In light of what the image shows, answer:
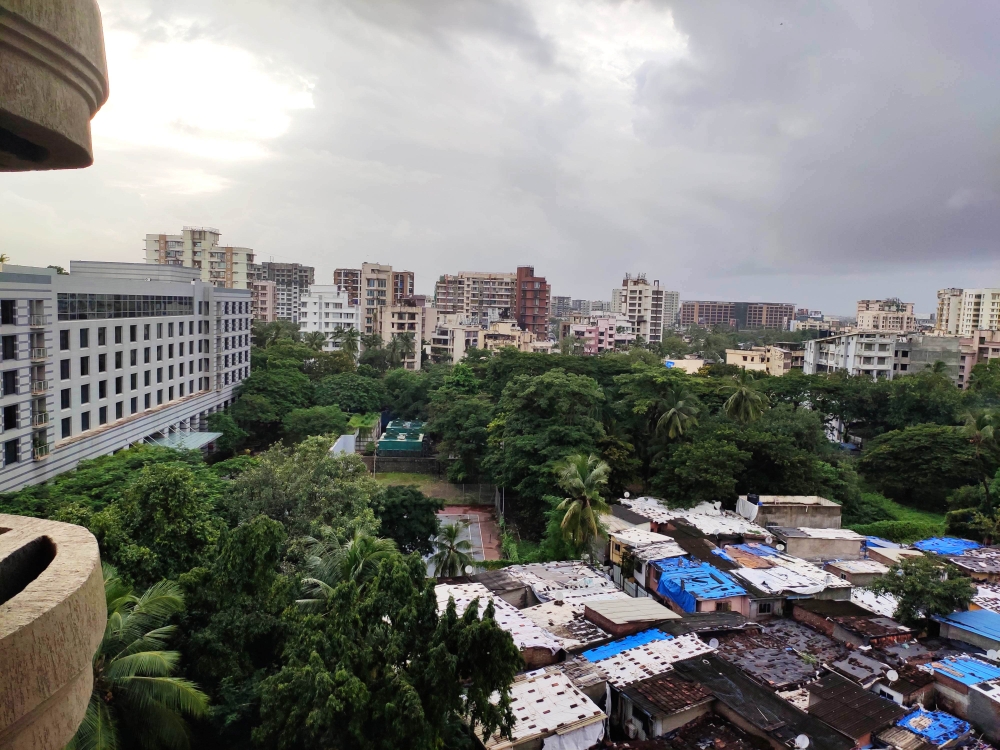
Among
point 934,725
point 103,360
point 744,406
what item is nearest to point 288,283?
point 103,360

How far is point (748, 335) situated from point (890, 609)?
393 feet

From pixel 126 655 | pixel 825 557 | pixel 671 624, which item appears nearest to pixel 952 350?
pixel 825 557

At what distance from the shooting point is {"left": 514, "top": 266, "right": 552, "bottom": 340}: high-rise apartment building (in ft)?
322

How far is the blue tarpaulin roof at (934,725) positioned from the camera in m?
11.9

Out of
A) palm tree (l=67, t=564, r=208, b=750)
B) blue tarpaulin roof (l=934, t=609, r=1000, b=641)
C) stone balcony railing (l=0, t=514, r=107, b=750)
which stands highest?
stone balcony railing (l=0, t=514, r=107, b=750)

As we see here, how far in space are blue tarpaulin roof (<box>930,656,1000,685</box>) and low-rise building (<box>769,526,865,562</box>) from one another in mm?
7661

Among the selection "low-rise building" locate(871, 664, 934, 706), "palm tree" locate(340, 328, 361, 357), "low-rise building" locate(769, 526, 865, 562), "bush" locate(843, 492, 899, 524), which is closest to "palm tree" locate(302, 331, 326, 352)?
"palm tree" locate(340, 328, 361, 357)

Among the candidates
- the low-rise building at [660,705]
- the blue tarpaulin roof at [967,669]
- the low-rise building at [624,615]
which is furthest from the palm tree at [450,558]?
the blue tarpaulin roof at [967,669]

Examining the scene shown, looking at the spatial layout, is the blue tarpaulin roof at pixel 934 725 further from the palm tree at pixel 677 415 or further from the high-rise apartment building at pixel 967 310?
the high-rise apartment building at pixel 967 310

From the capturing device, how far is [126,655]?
9312 millimetres

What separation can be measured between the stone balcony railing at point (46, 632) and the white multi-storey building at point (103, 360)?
71.6 ft

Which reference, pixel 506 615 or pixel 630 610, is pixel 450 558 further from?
pixel 630 610

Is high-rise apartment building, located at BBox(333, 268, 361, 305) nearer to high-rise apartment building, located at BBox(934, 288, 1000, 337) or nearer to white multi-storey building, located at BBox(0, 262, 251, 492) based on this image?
white multi-storey building, located at BBox(0, 262, 251, 492)

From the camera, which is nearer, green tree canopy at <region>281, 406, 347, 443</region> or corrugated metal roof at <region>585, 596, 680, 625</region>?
corrugated metal roof at <region>585, 596, 680, 625</region>
